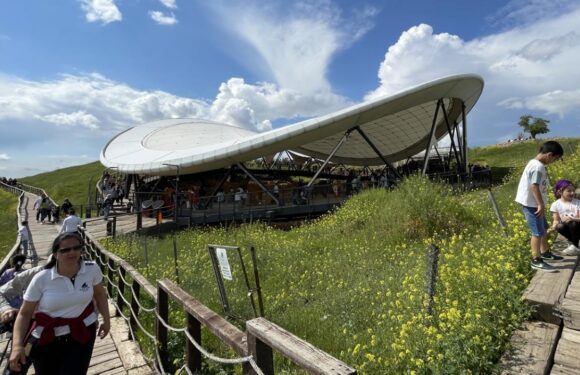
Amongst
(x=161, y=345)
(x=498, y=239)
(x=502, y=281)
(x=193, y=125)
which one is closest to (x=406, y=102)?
(x=498, y=239)

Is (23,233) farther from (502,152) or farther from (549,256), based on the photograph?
(502,152)

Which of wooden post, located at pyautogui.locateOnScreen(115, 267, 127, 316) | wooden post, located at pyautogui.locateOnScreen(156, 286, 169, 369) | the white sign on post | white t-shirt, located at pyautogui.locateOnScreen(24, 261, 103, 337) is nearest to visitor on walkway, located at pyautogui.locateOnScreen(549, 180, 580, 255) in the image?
the white sign on post

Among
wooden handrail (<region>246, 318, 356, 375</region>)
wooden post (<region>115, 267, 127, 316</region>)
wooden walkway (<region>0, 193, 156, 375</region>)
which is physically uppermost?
wooden handrail (<region>246, 318, 356, 375</region>)

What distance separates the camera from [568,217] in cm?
468

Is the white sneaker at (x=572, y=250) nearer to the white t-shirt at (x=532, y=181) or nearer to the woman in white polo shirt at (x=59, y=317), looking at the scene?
the white t-shirt at (x=532, y=181)

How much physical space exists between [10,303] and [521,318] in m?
4.85

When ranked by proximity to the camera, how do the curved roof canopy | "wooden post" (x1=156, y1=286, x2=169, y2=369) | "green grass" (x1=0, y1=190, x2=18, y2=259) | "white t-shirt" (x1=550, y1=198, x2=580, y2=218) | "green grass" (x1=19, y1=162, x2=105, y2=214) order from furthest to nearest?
1. "green grass" (x1=19, y1=162, x2=105, y2=214)
2. the curved roof canopy
3. "green grass" (x1=0, y1=190, x2=18, y2=259)
4. "white t-shirt" (x1=550, y1=198, x2=580, y2=218)
5. "wooden post" (x1=156, y1=286, x2=169, y2=369)

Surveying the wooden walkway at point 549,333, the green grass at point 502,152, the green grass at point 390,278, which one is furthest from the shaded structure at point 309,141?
the wooden walkway at point 549,333

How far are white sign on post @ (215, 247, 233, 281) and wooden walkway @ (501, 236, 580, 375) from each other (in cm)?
323

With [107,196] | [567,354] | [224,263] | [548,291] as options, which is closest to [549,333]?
[567,354]

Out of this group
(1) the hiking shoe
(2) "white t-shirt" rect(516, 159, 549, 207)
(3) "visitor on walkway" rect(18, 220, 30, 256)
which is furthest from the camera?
(3) "visitor on walkway" rect(18, 220, 30, 256)

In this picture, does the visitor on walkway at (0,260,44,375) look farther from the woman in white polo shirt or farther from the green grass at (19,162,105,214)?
the green grass at (19,162,105,214)

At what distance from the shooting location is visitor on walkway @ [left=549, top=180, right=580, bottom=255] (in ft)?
15.1

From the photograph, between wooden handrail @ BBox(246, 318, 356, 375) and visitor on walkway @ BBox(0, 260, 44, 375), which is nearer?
wooden handrail @ BBox(246, 318, 356, 375)
